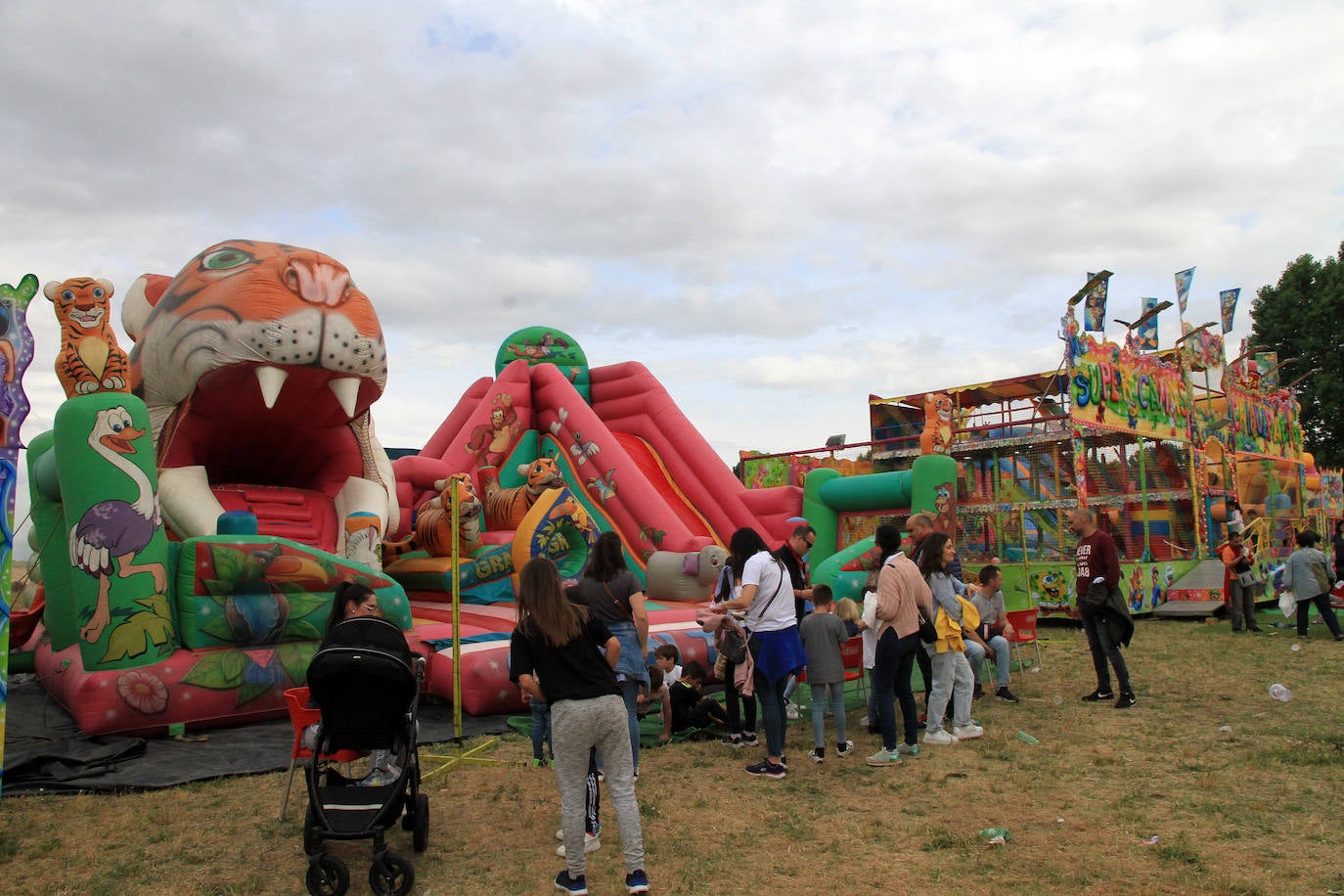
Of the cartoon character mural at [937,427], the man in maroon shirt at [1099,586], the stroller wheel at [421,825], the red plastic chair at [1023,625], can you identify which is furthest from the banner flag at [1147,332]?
the stroller wheel at [421,825]

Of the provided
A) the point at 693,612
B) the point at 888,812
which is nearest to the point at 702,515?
the point at 693,612

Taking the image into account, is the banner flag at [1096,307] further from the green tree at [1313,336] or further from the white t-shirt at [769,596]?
the green tree at [1313,336]

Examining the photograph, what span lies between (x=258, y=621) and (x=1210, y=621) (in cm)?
1143

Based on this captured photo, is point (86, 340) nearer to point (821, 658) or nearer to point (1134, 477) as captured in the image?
point (821, 658)

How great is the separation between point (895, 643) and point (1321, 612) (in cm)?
739

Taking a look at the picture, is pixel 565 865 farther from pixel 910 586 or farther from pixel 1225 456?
pixel 1225 456

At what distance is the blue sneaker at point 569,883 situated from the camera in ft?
11.4

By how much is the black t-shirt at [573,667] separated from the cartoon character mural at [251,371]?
4086 millimetres

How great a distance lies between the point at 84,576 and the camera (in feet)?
19.2

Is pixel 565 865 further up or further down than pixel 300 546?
further down

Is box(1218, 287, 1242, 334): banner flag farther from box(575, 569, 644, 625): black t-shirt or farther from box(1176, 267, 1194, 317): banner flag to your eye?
box(575, 569, 644, 625): black t-shirt

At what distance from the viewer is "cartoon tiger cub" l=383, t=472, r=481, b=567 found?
869 centimetres

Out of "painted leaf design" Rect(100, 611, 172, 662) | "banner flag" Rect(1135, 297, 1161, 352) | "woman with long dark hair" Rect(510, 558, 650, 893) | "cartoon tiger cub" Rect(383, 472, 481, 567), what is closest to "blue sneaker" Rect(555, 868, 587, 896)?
"woman with long dark hair" Rect(510, 558, 650, 893)

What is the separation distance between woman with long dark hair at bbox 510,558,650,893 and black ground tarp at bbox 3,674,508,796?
2651mm
